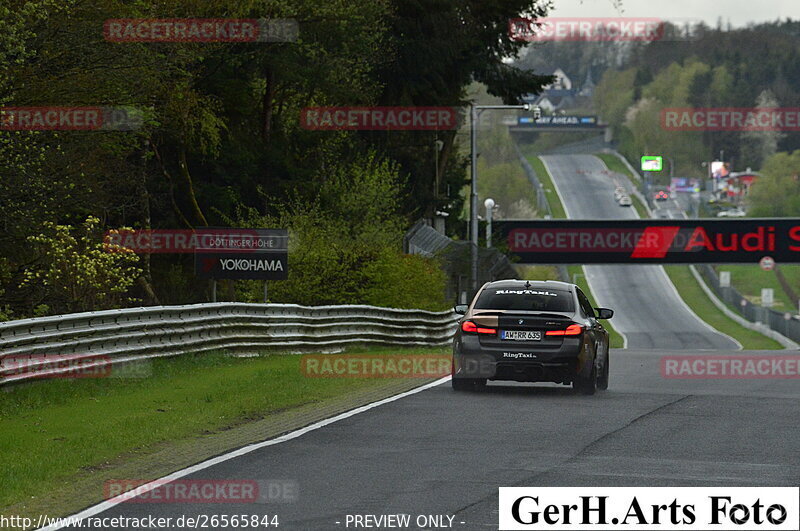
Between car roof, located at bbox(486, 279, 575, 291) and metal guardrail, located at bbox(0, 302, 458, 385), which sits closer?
metal guardrail, located at bbox(0, 302, 458, 385)

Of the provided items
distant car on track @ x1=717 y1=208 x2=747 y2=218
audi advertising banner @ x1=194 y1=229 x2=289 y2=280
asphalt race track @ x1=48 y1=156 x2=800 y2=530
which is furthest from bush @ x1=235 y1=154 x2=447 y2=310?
distant car on track @ x1=717 y1=208 x2=747 y2=218

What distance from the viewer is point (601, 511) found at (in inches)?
391

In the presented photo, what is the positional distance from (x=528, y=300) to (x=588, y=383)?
1359 mm

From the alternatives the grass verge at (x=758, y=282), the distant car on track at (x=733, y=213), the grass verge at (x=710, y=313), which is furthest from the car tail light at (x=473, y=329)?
the distant car on track at (x=733, y=213)

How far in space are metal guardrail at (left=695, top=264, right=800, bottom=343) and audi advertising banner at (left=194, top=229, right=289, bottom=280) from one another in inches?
Result: 2052

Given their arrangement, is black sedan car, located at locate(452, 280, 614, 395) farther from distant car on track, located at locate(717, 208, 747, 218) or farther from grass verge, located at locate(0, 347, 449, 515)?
distant car on track, located at locate(717, 208, 747, 218)

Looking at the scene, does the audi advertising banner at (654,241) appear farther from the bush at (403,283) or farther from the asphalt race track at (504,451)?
the asphalt race track at (504,451)

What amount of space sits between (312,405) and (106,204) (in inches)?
652

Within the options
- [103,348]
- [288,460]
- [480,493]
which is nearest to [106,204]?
[103,348]

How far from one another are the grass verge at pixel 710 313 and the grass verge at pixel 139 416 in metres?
55.9

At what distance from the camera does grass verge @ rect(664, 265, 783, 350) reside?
3174 inches

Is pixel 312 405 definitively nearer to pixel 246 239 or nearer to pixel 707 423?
pixel 707 423

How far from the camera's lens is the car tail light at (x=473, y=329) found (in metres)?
19.2

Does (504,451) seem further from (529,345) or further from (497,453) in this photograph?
(529,345)
